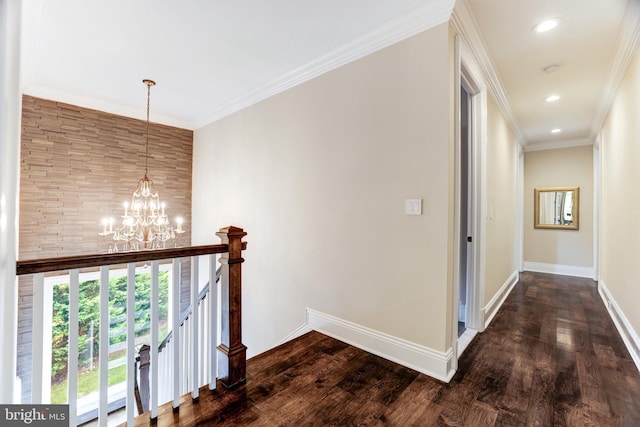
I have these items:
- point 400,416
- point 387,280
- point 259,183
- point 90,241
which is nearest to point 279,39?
point 259,183

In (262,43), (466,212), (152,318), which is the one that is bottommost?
(152,318)

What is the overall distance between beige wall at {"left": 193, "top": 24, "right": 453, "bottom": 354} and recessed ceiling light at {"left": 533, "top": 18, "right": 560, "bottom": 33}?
864 millimetres

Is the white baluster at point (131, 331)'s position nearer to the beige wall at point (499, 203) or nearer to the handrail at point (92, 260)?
the handrail at point (92, 260)

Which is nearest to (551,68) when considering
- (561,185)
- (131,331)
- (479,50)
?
(479,50)

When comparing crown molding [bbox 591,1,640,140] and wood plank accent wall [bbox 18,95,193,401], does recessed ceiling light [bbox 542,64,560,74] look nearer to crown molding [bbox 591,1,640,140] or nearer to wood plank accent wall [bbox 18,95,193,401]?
crown molding [bbox 591,1,640,140]

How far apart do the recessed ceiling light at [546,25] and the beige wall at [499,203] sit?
0.82 metres

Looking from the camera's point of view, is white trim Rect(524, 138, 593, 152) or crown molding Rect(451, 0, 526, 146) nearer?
crown molding Rect(451, 0, 526, 146)

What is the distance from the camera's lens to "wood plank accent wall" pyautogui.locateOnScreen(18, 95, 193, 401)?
129 inches

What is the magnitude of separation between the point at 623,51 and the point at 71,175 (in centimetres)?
587

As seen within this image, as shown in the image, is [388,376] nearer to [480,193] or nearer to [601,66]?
[480,193]

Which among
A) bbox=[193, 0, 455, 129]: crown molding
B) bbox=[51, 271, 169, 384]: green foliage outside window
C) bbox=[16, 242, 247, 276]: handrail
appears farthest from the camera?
bbox=[51, 271, 169, 384]: green foliage outside window

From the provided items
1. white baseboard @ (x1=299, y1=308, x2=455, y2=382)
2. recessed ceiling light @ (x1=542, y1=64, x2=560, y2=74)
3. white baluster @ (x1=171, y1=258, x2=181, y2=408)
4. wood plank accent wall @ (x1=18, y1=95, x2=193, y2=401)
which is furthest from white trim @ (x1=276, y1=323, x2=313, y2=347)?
recessed ceiling light @ (x1=542, y1=64, x2=560, y2=74)

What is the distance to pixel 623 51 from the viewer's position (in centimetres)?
230

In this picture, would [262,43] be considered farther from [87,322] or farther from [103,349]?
[87,322]
